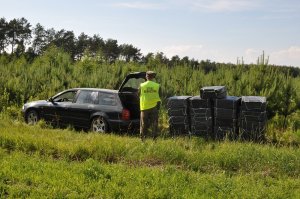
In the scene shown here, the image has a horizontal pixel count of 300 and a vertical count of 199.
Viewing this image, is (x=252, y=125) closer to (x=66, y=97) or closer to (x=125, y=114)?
(x=125, y=114)

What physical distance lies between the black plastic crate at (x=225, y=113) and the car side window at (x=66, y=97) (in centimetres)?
502

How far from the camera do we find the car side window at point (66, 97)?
47.3 feet

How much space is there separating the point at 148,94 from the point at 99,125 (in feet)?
7.71

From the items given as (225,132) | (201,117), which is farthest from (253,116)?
(201,117)

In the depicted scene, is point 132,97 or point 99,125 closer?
point 132,97

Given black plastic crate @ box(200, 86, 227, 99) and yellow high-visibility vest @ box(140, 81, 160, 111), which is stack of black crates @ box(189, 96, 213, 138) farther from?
yellow high-visibility vest @ box(140, 81, 160, 111)

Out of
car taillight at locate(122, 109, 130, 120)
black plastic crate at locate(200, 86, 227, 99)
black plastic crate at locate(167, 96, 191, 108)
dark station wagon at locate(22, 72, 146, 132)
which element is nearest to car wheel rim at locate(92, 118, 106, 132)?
dark station wagon at locate(22, 72, 146, 132)

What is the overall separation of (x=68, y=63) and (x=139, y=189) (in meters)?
18.0

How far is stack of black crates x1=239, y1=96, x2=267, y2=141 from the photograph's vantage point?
39.8 ft

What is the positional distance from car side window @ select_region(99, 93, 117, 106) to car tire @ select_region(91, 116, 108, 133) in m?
0.51

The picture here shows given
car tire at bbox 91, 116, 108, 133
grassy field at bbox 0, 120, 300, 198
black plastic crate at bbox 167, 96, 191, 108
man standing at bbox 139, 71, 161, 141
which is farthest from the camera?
car tire at bbox 91, 116, 108, 133

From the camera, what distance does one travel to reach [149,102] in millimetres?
11938

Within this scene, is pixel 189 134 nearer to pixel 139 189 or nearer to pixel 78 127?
pixel 78 127

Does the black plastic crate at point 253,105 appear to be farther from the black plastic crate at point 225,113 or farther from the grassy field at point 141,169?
the grassy field at point 141,169
